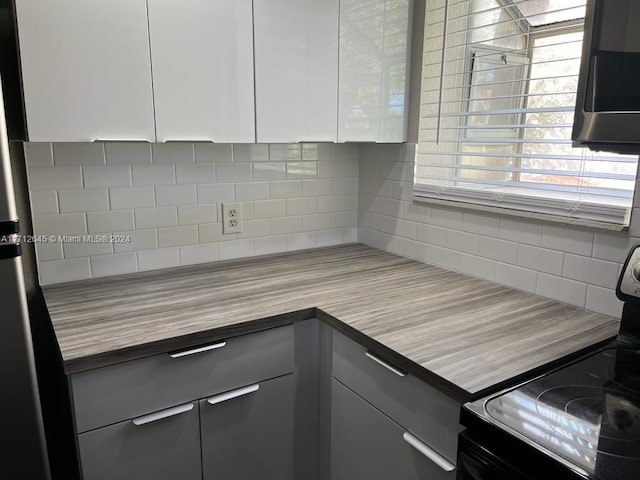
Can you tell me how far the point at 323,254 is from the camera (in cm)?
213

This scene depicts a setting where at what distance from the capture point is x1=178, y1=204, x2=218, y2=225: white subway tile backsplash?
186cm

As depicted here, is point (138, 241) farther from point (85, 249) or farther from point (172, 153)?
point (172, 153)

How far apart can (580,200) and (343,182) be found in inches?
42.4

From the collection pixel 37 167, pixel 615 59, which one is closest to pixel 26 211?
pixel 37 167

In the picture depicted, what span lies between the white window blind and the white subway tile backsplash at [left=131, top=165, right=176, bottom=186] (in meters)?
1.01

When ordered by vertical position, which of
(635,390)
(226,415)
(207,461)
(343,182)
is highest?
(343,182)

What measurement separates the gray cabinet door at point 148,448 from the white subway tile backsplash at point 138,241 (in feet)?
2.36

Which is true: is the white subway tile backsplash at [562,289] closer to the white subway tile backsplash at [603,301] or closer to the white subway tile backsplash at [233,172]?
the white subway tile backsplash at [603,301]

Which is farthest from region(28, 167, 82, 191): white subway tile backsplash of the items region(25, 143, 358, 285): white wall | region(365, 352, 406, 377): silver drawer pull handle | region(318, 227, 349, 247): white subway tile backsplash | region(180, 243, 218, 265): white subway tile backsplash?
region(365, 352, 406, 377): silver drawer pull handle

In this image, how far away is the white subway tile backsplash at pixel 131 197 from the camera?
1.71m

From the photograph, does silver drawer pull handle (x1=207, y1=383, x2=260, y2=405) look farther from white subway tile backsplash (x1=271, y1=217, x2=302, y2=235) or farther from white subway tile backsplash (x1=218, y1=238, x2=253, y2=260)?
white subway tile backsplash (x1=271, y1=217, x2=302, y2=235)

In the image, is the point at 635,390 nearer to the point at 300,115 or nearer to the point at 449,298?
the point at 449,298

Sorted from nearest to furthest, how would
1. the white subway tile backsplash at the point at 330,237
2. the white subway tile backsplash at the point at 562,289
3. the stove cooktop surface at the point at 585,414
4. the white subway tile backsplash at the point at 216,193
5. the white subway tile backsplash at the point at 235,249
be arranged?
the stove cooktop surface at the point at 585,414 < the white subway tile backsplash at the point at 562,289 < the white subway tile backsplash at the point at 216,193 < the white subway tile backsplash at the point at 235,249 < the white subway tile backsplash at the point at 330,237

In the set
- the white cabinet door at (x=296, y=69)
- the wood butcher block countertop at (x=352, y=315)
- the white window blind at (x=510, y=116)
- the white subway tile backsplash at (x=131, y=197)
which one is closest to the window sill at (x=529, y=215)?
the white window blind at (x=510, y=116)
